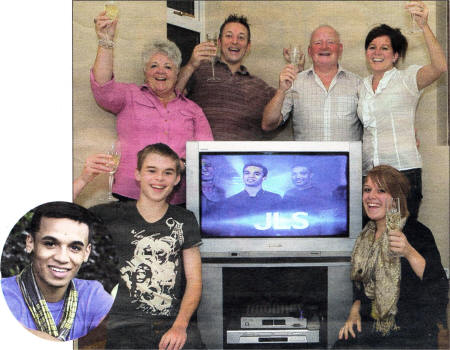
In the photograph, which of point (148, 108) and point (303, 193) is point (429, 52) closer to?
point (303, 193)

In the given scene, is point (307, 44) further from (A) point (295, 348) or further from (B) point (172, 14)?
(A) point (295, 348)

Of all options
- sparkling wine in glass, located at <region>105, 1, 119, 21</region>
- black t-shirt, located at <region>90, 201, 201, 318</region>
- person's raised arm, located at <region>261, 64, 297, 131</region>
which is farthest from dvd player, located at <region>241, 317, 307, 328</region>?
sparkling wine in glass, located at <region>105, 1, 119, 21</region>

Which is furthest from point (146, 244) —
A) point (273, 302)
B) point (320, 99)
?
point (320, 99)

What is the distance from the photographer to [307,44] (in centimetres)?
321

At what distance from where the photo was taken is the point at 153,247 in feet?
10.4

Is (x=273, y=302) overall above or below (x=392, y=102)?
below

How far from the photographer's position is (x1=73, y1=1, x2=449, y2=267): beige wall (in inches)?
125

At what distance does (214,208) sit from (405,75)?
1.11m

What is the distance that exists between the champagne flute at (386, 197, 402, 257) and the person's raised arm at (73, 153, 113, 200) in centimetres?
133

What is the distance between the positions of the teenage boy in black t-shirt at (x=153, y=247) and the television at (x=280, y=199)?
0.33 ft

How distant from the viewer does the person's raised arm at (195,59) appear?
10.4 ft

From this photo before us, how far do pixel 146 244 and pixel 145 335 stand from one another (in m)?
0.44

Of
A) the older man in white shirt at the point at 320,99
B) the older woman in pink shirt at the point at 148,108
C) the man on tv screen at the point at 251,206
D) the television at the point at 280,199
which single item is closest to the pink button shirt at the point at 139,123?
the older woman in pink shirt at the point at 148,108

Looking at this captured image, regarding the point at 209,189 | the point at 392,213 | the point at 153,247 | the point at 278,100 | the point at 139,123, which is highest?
the point at 278,100
